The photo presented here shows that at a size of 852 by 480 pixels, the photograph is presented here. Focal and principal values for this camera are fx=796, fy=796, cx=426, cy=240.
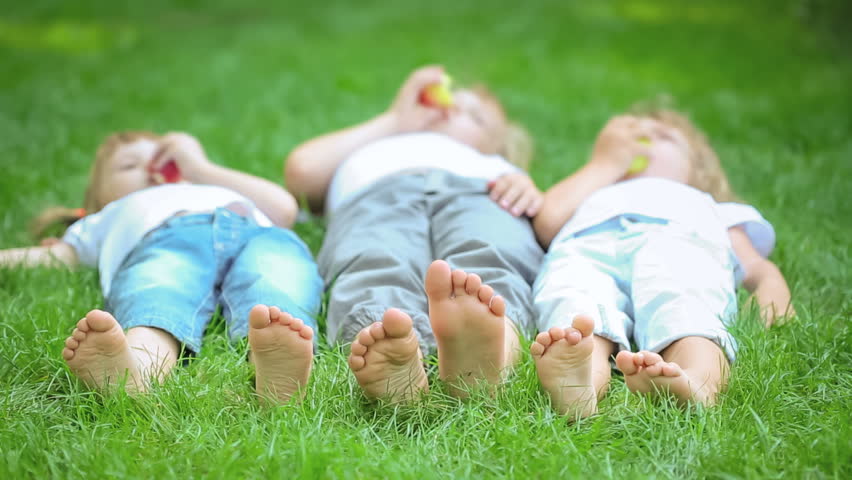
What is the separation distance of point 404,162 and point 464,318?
1.03 meters

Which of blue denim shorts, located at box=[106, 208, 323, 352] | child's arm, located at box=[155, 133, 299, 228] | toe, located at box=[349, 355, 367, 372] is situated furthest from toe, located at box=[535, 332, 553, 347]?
child's arm, located at box=[155, 133, 299, 228]

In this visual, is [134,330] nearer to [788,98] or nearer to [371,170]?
[371,170]

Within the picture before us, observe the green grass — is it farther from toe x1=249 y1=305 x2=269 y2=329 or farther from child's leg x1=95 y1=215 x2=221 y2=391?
toe x1=249 y1=305 x2=269 y2=329

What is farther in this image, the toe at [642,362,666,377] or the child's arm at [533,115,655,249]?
the child's arm at [533,115,655,249]

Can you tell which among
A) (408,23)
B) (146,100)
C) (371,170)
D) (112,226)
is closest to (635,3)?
(408,23)

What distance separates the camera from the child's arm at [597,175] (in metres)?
2.28

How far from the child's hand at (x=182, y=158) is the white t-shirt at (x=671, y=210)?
1.10 metres

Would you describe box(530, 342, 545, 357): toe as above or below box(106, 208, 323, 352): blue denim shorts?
above

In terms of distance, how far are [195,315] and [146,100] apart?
9.10ft

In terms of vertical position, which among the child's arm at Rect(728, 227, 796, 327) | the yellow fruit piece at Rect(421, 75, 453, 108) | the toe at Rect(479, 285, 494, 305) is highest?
the yellow fruit piece at Rect(421, 75, 453, 108)

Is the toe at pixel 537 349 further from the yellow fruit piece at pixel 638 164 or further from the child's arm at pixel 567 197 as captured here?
the yellow fruit piece at pixel 638 164

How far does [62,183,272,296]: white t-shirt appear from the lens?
212cm

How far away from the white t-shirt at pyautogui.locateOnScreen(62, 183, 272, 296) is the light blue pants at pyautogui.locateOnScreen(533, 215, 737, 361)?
0.88 metres

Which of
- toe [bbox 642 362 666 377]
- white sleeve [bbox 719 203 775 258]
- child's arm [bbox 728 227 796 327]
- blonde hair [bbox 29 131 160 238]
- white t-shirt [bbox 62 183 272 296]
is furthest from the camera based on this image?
blonde hair [bbox 29 131 160 238]
